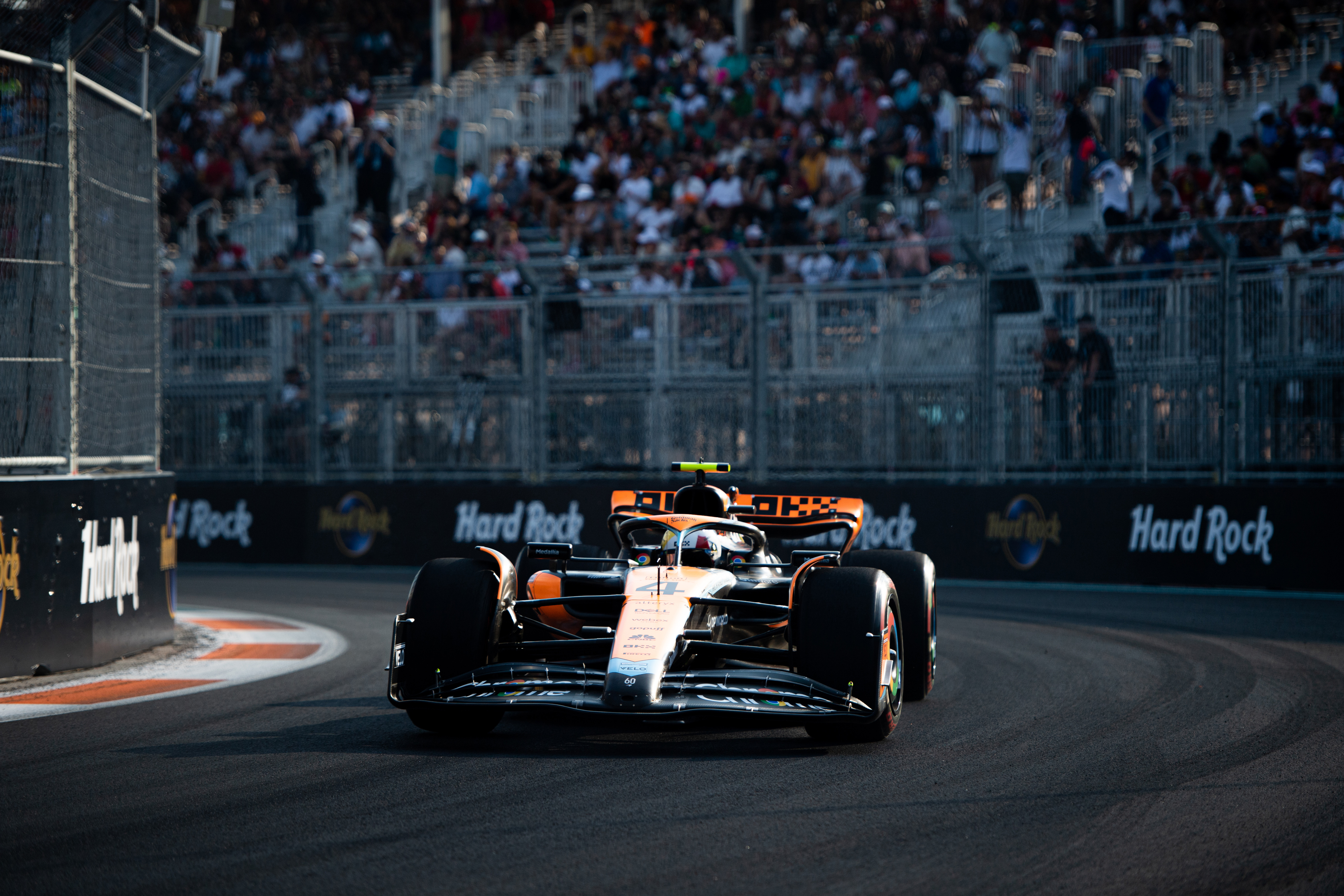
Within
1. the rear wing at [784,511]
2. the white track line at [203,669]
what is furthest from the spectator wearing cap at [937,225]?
the white track line at [203,669]

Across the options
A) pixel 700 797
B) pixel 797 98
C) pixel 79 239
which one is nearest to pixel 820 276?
pixel 797 98

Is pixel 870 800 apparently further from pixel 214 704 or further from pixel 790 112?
pixel 790 112

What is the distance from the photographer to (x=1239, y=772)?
20.0ft

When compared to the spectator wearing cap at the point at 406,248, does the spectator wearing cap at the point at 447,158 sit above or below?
above

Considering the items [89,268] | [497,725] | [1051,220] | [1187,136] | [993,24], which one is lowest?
[497,725]

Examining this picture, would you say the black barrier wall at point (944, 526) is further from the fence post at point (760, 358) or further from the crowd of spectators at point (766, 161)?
the crowd of spectators at point (766, 161)

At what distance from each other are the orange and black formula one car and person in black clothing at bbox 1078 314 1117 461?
6639 mm

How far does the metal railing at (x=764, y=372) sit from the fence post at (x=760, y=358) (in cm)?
2

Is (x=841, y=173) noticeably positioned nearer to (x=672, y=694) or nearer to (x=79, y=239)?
(x=79, y=239)

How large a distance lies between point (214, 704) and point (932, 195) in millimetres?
13506

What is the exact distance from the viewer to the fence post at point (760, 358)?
1566 centimetres

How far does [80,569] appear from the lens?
9.30 metres

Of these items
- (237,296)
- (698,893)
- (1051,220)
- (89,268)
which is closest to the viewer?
(698,893)

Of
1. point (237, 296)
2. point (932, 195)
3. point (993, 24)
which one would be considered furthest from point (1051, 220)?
point (237, 296)
